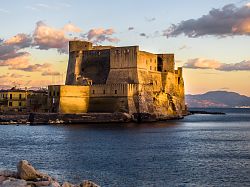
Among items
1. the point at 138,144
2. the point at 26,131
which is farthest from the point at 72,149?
the point at 26,131

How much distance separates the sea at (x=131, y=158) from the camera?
17.5 metres

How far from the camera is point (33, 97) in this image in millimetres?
53562

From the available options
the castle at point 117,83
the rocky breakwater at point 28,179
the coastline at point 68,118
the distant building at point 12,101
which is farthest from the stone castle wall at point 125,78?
the rocky breakwater at point 28,179

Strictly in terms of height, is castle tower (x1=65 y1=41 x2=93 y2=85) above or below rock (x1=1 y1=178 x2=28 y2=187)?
above

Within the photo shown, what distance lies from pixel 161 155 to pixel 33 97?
104ft

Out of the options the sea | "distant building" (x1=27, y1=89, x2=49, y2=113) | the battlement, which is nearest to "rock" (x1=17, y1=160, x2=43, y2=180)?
the sea

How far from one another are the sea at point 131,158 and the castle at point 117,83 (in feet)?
42.9

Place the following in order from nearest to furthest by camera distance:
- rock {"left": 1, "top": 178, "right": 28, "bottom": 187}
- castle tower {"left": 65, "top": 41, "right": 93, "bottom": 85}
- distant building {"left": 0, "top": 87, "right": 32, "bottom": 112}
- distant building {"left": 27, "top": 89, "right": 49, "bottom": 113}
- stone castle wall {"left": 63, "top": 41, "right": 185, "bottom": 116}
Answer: rock {"left": 1, "top": 178, "right": 28, "bottom": 187} → stone castle wall {"left": 63, "top": 41, "right": 185, "bottom": 116} → distant building {"left": 27, "top": 89, "right": 49, "bottom": 113} → distant building {"left": 0, "top": 87, "right": 32, "bottom": 112} → castle tower {"left": 65, "top": 41, "right": 93, "bottom": 85}

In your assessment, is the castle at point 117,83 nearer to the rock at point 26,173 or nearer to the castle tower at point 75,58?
the castle tower at point 75,58

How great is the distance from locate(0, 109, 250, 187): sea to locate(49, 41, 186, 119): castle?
515 inches

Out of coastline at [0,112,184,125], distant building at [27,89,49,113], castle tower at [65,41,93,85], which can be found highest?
castle tower at [65,41,93,85]

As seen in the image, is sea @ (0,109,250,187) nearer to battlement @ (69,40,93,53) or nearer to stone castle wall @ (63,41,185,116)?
stone castle wall @ (63,41,185,116)

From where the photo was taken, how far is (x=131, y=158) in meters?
23.0

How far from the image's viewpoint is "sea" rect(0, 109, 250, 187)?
17484mm
